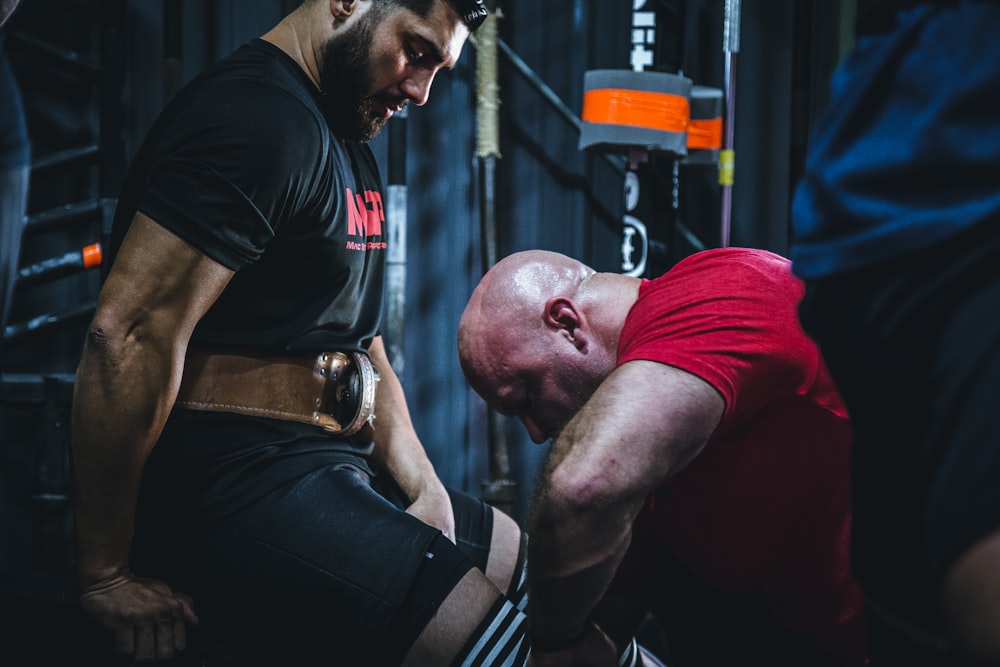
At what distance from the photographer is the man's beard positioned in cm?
157

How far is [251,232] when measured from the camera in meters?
1.32

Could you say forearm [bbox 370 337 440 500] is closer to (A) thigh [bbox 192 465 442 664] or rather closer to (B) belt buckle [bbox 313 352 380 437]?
(B) belt buckle [bbox 313 352 380 437]

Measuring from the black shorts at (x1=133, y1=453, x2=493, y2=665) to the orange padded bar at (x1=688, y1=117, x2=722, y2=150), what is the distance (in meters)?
1.83

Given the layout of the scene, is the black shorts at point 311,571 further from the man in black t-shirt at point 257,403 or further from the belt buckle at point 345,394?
the belt buckle at point 345,394

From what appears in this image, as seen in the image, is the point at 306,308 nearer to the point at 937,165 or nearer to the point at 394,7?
the point at 394,7

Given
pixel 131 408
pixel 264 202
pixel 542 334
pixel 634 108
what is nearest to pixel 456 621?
pixel 542 334

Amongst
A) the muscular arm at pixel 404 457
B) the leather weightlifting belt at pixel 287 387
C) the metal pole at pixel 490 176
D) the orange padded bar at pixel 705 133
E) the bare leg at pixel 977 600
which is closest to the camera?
the bare leg at pixel 977 600

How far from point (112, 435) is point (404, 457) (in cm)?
69

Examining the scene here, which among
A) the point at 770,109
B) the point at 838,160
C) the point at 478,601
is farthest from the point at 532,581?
the point at 770,109

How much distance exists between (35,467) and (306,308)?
1.48 meters

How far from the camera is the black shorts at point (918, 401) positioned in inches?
24.1

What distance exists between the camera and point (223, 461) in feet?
4.62

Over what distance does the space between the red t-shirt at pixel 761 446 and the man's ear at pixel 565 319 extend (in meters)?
0.14

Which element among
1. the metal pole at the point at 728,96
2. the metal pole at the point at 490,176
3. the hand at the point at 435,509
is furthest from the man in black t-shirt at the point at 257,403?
the metal pole at the point at 728,96
